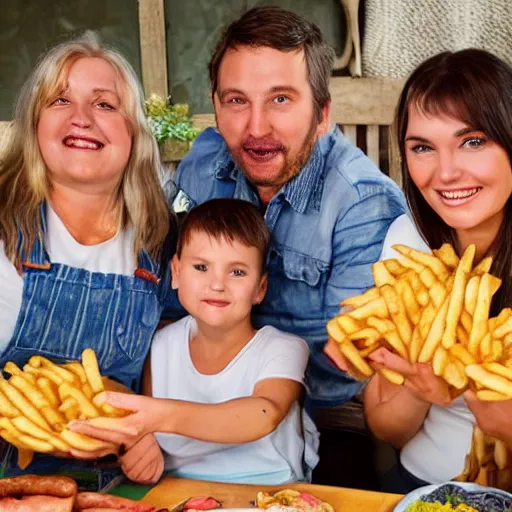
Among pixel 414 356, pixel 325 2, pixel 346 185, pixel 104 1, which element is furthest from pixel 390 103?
pixel 414 356

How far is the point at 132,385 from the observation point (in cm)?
271

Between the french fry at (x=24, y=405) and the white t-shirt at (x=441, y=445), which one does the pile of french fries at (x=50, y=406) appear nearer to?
the french fry at (x=24, y=405)

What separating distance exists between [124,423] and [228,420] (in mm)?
409

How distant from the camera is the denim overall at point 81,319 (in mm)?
2543

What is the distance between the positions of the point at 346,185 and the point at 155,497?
56.3 inches

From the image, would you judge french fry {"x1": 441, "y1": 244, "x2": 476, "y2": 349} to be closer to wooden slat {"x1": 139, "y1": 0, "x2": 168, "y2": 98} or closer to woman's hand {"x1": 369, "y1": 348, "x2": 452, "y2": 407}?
→ woman's hand {"x1": 369, "y1": 348, "x2": 452, "y2": 407}

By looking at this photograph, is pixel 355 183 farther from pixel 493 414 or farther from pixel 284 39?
pixel 493 414

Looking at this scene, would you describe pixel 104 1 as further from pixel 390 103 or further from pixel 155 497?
pixel 155 497

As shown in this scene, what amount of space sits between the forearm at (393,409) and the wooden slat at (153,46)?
3.76 meters

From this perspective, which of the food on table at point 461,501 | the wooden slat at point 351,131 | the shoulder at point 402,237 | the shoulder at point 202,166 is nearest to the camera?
the food on table at point 461,501

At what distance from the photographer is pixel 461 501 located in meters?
1.71

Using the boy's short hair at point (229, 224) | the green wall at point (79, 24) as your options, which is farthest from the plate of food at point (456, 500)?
the green wall at point (79, 24)

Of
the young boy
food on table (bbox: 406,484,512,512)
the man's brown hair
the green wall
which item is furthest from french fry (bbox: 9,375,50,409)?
the green wall

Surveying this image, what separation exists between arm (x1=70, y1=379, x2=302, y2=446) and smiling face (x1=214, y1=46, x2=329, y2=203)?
91 centimetres
